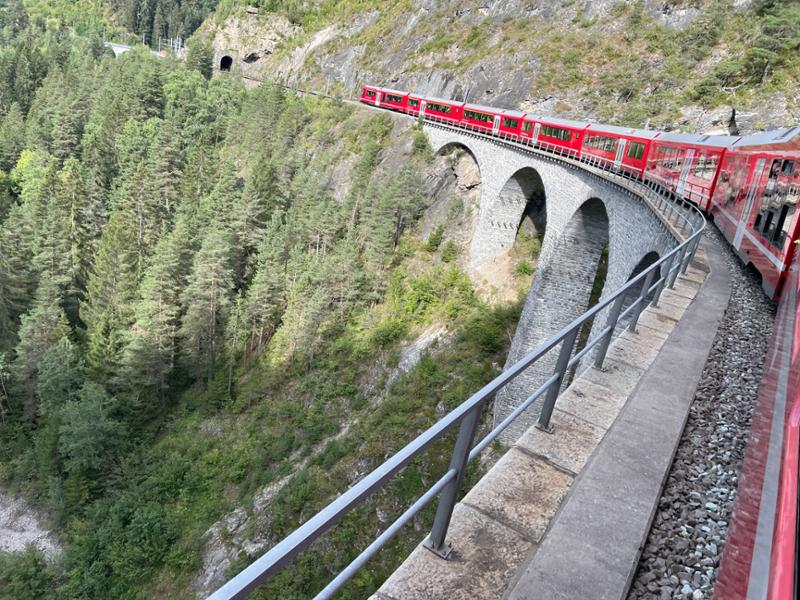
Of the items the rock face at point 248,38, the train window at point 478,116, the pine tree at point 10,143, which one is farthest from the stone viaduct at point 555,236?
the rock face at point 248,38

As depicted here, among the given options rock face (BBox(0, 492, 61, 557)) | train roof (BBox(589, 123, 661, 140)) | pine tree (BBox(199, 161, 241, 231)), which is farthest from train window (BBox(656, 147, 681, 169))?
rock face (BBox(0, 492, 61, 557))

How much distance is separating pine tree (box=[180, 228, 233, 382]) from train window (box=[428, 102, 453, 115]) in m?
21.2

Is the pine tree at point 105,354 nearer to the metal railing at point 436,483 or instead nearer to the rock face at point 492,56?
the metal railing at point 436,483

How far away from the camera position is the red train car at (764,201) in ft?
30.5

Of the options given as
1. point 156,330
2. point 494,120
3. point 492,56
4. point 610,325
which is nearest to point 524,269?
point 494,120

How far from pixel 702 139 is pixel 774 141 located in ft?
22.8

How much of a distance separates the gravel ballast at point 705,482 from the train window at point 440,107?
41906mm

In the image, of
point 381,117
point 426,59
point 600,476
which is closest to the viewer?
point 600,476

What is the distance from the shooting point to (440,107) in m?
47.0

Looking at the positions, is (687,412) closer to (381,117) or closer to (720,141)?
(720,141)

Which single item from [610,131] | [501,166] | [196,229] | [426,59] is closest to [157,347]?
[196,229]

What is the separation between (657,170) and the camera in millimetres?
20938

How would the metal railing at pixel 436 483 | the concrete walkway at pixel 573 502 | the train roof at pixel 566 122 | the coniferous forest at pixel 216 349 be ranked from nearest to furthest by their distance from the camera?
the metal railing at pixel 436 483 → the concrete walkway at pixel 573 502 → the coniferous forest at pixel 216 349 → the train roof at pixel 566 122

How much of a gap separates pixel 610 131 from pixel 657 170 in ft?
16.8
